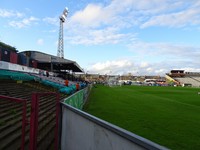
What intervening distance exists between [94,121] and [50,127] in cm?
410

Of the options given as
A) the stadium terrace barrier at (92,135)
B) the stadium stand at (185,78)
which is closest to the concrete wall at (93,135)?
the stadium terrace barrier at (92,135)

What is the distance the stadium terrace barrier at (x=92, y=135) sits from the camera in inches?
114

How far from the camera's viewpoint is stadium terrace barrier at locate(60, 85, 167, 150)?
9.49ft

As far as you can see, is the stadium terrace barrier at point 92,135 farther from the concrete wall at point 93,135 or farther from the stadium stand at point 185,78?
the stadium stand at point 185,78

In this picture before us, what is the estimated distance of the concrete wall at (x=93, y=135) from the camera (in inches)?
114

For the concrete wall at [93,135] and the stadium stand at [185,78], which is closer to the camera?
the concrete wall at [93,135]

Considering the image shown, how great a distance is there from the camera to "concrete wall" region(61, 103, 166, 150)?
9.51 ft

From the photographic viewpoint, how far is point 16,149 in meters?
6.39

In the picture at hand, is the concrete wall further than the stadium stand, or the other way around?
the stadium stand


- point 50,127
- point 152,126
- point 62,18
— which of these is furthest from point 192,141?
point 62,18

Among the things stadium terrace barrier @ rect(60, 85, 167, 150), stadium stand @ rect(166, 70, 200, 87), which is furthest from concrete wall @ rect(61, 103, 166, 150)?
stadium stand @ rect(166, 70, 200, 87)

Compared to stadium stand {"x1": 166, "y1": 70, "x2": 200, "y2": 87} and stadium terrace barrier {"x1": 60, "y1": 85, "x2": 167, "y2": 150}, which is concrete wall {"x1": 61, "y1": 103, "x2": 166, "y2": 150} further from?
stadium stand {"x1": 166, "y1": 70, "x2": 200, "y2": 87}

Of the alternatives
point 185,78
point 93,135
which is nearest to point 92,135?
point 93,135

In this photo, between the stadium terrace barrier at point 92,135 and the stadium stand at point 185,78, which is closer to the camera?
the stadium terrace barrier at point 92,135
